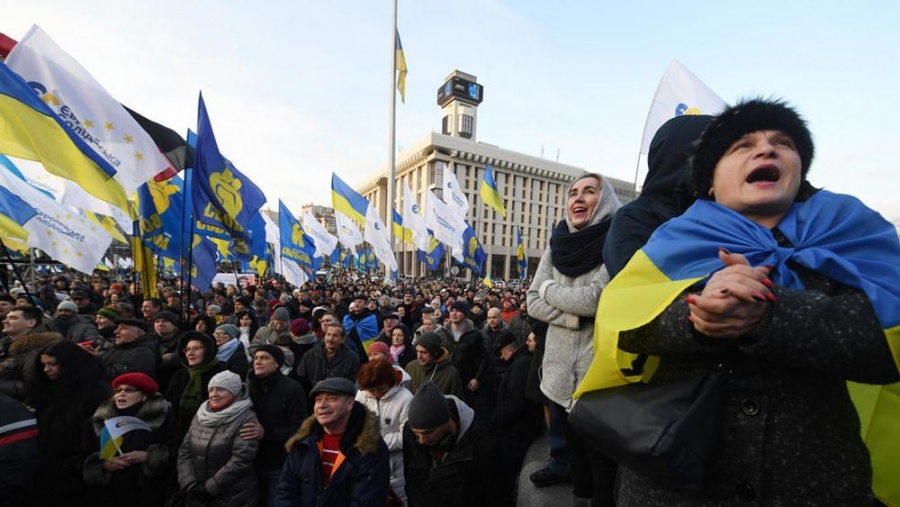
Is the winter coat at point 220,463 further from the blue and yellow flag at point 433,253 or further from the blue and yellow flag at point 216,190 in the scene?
the blue and yellow flag at point 433,253

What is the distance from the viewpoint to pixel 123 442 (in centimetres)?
338

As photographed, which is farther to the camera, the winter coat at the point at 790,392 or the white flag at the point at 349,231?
the white flag at the point at 349,231

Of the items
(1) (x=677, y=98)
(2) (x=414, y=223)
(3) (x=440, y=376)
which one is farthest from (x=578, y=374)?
(2) (x=414, y=223)

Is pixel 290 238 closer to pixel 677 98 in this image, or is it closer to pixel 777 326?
pixel 677 98

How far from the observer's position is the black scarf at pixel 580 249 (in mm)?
2230

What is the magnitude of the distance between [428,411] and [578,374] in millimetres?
1176

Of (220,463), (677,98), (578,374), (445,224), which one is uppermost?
(677,98)

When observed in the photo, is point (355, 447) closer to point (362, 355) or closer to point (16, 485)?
point (16, 485)

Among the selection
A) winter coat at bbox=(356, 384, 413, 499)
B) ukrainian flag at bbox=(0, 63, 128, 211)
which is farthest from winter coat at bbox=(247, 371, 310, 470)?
ukrainian flag at bbox=(0, 63, 128, 211)

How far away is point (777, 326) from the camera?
0.93m

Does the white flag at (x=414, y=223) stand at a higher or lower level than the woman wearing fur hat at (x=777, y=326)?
higher

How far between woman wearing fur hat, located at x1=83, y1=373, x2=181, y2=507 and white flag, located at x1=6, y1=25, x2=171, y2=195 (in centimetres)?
298

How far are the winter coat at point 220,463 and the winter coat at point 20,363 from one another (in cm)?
166

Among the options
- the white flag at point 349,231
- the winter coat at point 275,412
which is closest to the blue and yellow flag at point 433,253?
the white flag at point 349,231
